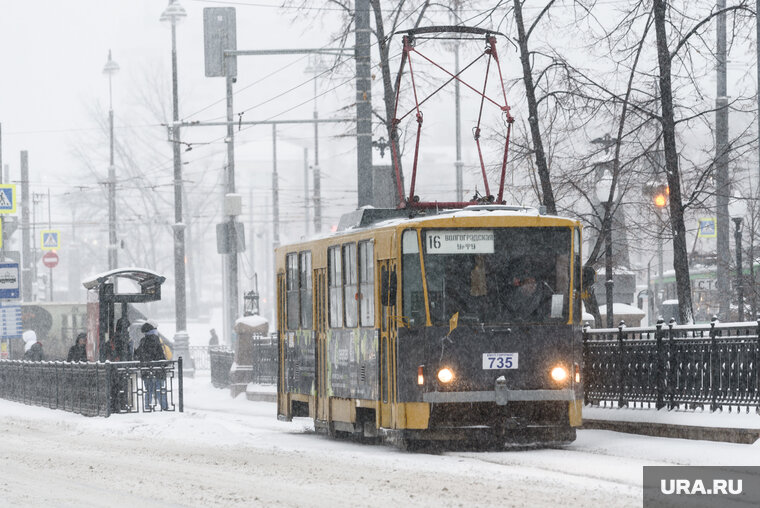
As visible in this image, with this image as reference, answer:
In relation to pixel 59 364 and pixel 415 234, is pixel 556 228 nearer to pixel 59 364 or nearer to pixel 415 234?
pixel 415 234

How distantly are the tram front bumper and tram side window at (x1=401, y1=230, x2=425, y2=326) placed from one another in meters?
0.90

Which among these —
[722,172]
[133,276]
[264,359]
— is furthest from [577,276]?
[264,359]

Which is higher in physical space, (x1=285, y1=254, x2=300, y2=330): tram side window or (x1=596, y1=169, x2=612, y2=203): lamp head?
(x1=596, y1=169, x2=612, y2=203): lamp head

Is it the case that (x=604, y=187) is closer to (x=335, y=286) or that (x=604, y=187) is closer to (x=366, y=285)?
(x=335, y=286)

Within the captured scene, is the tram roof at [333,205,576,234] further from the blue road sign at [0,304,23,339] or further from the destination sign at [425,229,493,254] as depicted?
the blue road sign at [0,304,23,339]

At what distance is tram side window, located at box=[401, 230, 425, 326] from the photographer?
1708cm

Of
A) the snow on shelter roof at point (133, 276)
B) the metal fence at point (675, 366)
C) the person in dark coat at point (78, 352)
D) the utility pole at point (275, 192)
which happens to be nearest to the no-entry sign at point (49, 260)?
the utility pole at point (275, 192)

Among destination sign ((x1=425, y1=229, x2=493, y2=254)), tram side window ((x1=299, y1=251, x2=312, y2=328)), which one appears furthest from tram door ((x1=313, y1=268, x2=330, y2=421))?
destination sign ((x1=425, y1=229, x2=493, y2=254))

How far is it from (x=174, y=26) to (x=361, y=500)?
117ft

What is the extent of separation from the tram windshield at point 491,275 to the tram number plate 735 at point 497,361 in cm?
42

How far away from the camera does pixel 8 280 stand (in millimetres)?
35625

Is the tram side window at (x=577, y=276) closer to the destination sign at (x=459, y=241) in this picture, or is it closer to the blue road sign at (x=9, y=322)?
the destination sign at (x=459, y=241)

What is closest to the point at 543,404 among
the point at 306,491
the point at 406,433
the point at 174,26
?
the point at 406,433

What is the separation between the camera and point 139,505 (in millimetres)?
11922
